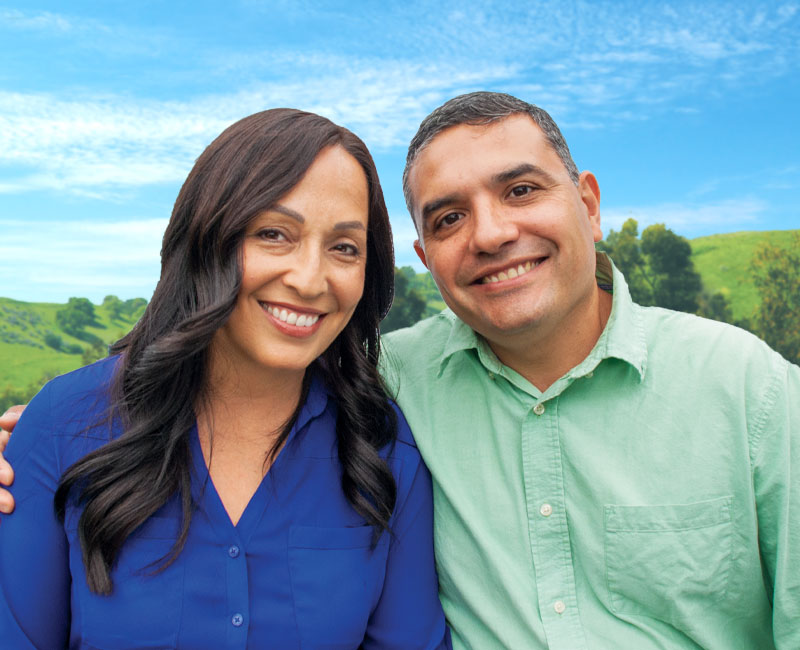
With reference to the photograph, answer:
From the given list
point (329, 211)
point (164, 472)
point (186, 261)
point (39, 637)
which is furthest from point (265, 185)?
point (39, 637)

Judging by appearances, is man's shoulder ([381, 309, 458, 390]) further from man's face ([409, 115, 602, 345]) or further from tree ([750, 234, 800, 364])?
tree ([750, 234, 800, 364])

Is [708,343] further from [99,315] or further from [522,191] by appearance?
[99,315]

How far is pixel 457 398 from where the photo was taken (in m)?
3.00

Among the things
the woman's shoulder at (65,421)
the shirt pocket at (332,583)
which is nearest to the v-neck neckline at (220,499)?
the shirt pocket at (332,583)

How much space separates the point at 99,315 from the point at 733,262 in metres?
51.3

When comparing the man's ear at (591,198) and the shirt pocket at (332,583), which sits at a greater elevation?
the man's ear at (591,198)

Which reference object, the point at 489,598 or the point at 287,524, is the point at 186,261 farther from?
the point at 489,598

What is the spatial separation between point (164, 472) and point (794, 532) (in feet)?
7.68

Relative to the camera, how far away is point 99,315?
2146 inches

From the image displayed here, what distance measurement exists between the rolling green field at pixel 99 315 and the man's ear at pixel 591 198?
40.6 metres

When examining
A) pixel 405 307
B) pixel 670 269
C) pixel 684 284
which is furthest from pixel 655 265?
pixel 405 307

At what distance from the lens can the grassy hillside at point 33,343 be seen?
45844 mm

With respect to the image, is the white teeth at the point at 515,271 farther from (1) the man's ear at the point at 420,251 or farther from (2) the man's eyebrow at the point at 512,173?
(1) the man's ear at the point at 420,251

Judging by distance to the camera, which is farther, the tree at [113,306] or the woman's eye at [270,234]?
the tree at [113,306]
